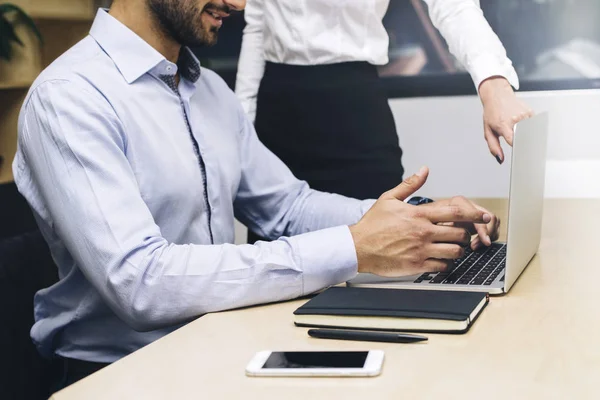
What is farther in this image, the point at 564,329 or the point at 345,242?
the point at 345,242

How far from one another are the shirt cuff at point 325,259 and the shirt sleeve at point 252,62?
31.9 inches

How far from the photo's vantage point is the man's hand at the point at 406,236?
1.09 metres

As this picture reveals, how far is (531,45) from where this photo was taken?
1.81 m

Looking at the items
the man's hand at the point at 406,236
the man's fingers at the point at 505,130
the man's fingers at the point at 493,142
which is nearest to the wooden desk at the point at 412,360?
the man's hand at the point at 406,236

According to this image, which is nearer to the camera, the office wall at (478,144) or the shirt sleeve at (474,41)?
the shirt sleeve at (474,41)

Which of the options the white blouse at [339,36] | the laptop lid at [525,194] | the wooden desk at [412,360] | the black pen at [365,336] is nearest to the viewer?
the wooden desk at [412,360]

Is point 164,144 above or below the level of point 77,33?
above

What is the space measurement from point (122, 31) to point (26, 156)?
262 mm

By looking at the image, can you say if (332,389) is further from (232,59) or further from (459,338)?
(232,59)

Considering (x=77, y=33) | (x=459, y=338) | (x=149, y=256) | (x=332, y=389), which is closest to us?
(x=332, y=389)

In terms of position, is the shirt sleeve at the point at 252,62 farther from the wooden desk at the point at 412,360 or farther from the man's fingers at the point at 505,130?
the wooden desk at the point at 412,360

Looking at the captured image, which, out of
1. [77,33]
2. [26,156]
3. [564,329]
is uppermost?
[26,156]

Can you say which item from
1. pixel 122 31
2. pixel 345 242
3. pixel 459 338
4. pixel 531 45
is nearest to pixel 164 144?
pixel 122 31

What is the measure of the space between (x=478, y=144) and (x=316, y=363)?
1.21m
